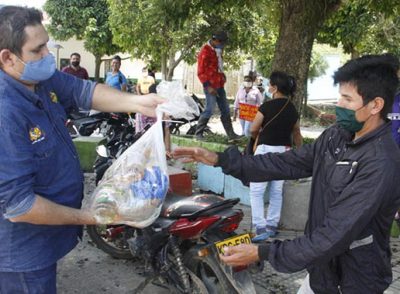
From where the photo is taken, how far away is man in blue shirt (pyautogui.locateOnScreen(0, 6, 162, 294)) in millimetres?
1633

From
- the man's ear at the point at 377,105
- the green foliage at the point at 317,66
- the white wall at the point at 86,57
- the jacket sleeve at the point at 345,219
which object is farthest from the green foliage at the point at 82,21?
the jacket sleeve at the point at 345,219

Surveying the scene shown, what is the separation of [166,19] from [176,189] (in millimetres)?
3430

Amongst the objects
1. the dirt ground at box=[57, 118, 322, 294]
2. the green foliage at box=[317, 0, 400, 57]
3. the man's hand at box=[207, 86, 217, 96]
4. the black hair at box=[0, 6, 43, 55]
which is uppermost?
the green foliage at box=[317, 0, 400, 57]

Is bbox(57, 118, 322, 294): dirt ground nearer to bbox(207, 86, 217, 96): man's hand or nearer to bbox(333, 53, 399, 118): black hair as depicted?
bbox(333, 53, 399, 118): black hair

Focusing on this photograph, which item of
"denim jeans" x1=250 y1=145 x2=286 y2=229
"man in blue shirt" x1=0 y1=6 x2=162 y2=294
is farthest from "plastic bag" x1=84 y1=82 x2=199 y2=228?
"denim jeans" x1=250 y1=145 x2=286 y2=229

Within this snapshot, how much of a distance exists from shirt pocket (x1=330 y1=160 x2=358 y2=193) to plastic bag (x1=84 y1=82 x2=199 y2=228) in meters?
0.80

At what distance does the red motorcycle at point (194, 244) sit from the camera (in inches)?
110

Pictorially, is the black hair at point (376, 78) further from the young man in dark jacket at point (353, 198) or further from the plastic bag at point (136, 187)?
the plastic bag at point (136, 187)

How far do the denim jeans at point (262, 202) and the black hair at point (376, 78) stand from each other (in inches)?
109

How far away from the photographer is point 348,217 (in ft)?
5.54

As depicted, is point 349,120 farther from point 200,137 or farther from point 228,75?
point 228,75

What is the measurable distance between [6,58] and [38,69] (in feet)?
0.41

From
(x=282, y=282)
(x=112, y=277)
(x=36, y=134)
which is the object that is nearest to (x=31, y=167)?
(x=36, y=134)

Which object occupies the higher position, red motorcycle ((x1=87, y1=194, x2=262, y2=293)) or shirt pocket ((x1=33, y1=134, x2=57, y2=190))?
shirt pocket ((x1=33, y1=134, x2=57, y2=190))
